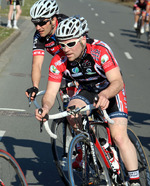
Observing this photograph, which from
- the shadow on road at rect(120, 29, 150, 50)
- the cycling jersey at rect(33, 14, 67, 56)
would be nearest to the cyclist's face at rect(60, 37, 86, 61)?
the cycling jersey at rect(33, 14, 67, 56)

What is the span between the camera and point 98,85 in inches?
209

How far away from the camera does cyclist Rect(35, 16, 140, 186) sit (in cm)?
484

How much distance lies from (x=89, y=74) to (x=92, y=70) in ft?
0.21

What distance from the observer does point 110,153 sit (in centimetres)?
528

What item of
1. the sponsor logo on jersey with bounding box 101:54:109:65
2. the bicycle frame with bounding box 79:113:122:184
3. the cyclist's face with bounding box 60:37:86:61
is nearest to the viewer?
the bicycle frame with bounding box 79:113:122:184

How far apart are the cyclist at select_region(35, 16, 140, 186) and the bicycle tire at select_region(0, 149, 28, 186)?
59 cm

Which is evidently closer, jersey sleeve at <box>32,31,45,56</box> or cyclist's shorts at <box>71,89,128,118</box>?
cyclist's shorts at <box>71,89,128,118</box>

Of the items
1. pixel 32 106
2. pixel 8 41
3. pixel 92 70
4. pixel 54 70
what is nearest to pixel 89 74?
pixel 92 70

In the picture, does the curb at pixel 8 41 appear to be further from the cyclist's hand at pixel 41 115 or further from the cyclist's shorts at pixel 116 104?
the cyclist's hand at pixel 41 115

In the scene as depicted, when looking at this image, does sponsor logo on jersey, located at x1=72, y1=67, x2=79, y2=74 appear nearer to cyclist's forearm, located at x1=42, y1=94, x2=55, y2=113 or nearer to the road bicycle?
cyclist's forearm, located at x1=42, y1=94, x2=55, y2=113

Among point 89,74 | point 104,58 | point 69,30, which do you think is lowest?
point 89,74

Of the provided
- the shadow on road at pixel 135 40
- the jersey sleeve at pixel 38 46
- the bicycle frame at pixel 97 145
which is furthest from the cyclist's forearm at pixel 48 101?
the shadow on road at pixel 135 40

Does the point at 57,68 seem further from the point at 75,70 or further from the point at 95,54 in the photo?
the point at 95,54

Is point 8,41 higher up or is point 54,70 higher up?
point 54,70
